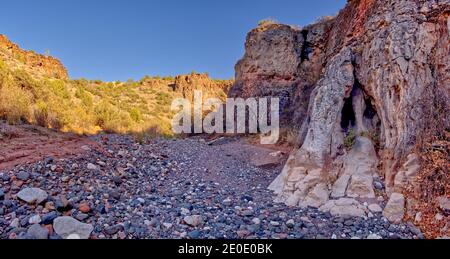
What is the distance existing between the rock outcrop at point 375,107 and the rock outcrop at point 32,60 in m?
16.1

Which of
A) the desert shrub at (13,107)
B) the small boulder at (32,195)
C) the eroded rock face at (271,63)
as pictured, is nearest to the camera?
the small boulder at (32,195)

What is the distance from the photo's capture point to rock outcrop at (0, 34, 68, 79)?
609 inches

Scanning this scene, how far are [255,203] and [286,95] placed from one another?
7.75m

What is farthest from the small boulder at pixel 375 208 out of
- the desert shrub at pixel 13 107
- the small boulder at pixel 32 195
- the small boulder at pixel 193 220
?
the desert shrub at pixel 13 107

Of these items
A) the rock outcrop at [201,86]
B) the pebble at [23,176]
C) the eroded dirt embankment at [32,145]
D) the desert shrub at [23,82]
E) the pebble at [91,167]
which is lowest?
the pebble at [91,167]

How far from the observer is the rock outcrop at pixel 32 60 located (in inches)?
609

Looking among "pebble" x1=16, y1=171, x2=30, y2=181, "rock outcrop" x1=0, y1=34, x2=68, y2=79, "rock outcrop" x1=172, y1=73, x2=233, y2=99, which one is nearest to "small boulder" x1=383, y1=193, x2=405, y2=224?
"pebble" x1=16, y1=171, x2=30, y2=181

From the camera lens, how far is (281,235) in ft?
9.41

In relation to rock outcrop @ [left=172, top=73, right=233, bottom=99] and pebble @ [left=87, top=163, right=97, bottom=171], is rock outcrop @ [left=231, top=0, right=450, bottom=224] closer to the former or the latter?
pebble @ [left=87, top=163, right=97, bottom=171]

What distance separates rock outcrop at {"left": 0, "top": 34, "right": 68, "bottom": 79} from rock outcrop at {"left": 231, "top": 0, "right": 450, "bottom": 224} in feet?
52.7

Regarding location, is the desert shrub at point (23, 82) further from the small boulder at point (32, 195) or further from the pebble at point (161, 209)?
the small boulder at point (32, 195)

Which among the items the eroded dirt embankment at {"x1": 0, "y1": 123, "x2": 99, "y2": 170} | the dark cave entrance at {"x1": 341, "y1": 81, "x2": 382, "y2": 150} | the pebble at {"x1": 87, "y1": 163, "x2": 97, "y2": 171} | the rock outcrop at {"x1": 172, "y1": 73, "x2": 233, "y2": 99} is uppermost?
the rock outcrop at {"x1": 172, "y1": 73, "x2": 233, "y2": 99}

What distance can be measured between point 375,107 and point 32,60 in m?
19.5
